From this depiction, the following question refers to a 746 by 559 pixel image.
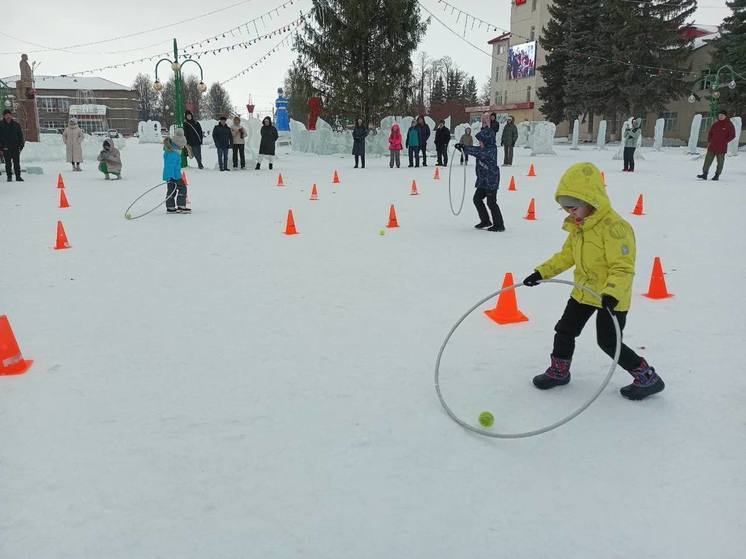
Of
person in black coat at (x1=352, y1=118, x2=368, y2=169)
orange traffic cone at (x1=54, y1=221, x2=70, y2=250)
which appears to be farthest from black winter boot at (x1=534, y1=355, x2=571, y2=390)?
person in black coat at (x1=352, y1=118, x2=368, y2=169)

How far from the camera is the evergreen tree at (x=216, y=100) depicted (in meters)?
104

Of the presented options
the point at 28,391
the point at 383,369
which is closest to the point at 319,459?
the point at 383,369

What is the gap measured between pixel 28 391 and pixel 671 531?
12.4ft

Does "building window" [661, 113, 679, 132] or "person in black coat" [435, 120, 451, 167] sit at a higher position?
"building window" [661, 113, 679, 132]

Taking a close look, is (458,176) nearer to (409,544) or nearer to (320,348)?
(320,348)

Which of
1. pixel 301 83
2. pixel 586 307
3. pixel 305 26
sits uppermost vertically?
pixel 305 26

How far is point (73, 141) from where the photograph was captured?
2058 centimetres

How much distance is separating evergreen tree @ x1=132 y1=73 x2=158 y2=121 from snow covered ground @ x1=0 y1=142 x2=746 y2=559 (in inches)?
4885

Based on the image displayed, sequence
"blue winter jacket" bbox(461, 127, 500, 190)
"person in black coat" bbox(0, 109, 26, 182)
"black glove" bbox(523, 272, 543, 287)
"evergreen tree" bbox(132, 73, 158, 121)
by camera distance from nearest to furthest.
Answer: "black glove" bbox(523, 272, 543, 287) < "blue winter jacket" bbox(461, 127, 500, 190) < "person in black coat" bbox(0, 109, 26, 182) < "evergreen tree" bbox(132, 73, 158, 121)

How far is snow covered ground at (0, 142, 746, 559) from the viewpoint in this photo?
2486 mm

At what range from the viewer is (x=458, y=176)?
59.8 feet

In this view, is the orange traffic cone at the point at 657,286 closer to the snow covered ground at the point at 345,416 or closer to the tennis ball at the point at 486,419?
the snow covered ground at the point at 345,416

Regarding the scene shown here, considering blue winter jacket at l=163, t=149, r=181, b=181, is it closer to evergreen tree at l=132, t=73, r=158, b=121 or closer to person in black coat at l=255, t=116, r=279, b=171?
person in black coat at l=255, t=116, r=279, b=171

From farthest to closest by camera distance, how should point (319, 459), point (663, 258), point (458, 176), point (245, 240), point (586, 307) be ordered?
point (458, 176), point (245, 240), point (663, 258), point (586, 307), point (319, 459)
